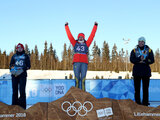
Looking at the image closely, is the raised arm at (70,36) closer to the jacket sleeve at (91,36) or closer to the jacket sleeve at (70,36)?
the jacket sleeve at (70,36)

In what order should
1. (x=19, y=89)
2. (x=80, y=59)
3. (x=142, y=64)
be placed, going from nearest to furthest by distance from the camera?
1. (x=142, y=64)
2. (x=19, y=89)
3. (x=80, y=59)

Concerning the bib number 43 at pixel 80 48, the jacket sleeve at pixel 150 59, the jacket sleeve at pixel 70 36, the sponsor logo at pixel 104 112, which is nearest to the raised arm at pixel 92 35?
the bib number 43 at pixel 80 48

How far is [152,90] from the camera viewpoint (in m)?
9.95

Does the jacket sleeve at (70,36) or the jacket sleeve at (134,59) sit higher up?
the jacket sleeve at (70,36)

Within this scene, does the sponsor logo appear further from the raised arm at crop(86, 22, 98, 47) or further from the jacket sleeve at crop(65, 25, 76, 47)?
the jacket sleeve at crop(65, 25, 76, 47)

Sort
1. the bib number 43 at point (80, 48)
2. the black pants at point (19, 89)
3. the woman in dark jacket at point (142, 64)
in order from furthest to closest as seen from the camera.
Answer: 1. the bib number 43 at point (80, 48)
2. the black pants at point (19, 89)
3. the woman in dark jacket at point (142, 64)

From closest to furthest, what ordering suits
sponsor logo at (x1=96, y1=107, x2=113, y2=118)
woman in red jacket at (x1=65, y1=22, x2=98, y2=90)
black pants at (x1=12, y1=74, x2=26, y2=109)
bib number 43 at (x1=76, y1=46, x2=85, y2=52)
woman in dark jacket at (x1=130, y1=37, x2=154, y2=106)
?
sponsor logo at (x1=96, y1=107, x2=113, y2=118), woman in dark jacket at (x1=130, y1=37, x2=154, y2=106), black pants at (x1=12, y1=74, x2=26, y2=109), woman in red jacket at (x1=65, y1=22, x2=98, y2=90), bib number 43 at (x1=76, y1=46, x2=85, y2=52)

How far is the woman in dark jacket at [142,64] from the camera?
20.9 feet

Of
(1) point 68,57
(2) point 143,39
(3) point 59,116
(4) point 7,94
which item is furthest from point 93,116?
(1) point 68,57

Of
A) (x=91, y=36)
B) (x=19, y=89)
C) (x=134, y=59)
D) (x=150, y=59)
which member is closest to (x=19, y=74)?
(x=19, y=89)

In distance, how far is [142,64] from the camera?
6387mm

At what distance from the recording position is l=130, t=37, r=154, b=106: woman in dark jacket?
6.38 metres

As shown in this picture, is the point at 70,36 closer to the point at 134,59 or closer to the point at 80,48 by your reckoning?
the point at 80,48

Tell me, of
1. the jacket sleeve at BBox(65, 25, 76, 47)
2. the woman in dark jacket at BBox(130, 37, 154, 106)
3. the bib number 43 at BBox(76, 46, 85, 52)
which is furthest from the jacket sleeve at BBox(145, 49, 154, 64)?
the jacket sleeve at BBox(65, 25, 76, 47)
